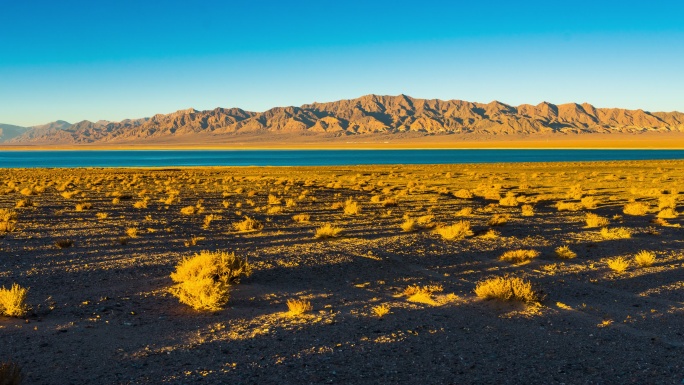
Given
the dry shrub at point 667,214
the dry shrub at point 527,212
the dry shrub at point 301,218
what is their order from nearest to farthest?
1. the dry shrub at point 301,218
2. the dry shrub at point 667,214
3. the dry shrub at point 527,212

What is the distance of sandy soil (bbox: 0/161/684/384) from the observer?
7.21m

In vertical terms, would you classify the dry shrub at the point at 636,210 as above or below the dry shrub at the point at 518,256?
below

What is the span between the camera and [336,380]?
22.5 feet

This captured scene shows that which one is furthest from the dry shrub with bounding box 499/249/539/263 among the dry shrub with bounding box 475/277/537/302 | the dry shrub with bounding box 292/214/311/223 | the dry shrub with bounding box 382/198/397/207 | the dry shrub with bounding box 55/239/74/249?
the dry shrub with bounding box 382/198/397/207

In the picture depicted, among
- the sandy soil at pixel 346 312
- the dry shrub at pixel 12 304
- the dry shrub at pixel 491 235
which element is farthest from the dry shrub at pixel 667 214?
the dry shrub at pixel 12 304

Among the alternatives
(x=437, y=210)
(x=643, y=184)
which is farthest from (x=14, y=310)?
(x=643, y=184)

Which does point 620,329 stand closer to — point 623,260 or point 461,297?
point 461,297

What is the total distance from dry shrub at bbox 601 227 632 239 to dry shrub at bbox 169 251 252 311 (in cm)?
1201

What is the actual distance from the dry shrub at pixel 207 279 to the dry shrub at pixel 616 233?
12013 millimetres

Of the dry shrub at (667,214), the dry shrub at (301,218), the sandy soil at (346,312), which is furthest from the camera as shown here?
the dry shrub at (667,214)

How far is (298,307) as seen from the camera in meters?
9.61

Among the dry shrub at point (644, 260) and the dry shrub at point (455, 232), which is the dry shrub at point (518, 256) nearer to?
the dry shrub at point (644, 260)

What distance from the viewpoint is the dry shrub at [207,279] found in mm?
9875

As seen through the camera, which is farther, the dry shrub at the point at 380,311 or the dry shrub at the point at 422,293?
the dry shrub at the point at 422,293
